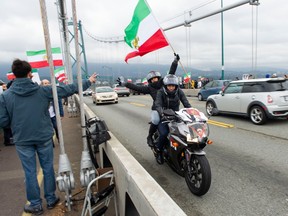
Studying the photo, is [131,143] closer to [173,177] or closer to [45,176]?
[173,177]

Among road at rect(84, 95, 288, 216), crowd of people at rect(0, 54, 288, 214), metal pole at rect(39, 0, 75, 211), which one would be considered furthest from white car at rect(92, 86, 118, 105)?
metal pole at rect(39, 0, 75, 211)

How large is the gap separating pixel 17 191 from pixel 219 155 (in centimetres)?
429

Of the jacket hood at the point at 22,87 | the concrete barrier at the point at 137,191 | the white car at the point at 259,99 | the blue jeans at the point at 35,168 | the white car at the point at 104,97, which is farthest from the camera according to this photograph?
the white car at the point at 104,97

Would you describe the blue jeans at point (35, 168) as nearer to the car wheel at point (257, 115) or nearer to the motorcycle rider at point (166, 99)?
the motorcycle rider at point (166, 99)

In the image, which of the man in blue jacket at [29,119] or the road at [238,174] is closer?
the man in blue jacket at [29,119]

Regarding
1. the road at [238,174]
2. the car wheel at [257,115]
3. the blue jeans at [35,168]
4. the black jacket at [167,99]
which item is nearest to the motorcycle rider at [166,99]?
the black jacket at [167,99]

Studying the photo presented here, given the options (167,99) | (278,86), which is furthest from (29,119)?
(278,86)

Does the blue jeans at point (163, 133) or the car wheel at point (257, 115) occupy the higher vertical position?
the blue jeans at point (163, 133)

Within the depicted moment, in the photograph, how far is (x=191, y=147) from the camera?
402 cm

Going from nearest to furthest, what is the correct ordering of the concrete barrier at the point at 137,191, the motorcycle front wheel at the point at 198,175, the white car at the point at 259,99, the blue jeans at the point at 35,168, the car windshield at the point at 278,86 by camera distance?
the concrete barrier at the point at 137,191
the blue jeans at the point at 35,168
the motorcycle front wheel at the point at 198,175
the white car at the point at 259,99
the car windshield at the point at 278,86

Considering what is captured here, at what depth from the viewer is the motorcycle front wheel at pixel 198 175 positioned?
3789 millimetres

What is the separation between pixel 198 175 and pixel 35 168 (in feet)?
8.03

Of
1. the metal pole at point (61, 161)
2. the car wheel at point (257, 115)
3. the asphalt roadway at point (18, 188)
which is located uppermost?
the metal pole at point (61, 161)

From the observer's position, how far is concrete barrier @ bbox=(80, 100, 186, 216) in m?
2.23
